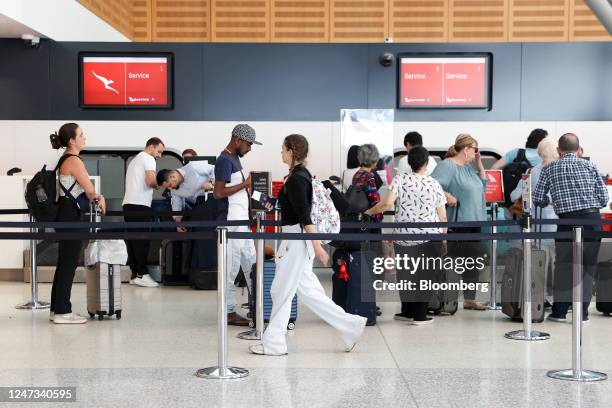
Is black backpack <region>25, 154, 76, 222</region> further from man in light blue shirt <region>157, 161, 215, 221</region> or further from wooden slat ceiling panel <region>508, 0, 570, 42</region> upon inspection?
wooden slat ceiling panel <region>508, 0, 570, 42</region>

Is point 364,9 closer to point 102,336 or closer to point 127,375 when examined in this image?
point 102,336

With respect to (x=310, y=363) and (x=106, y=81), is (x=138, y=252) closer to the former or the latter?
(x=106, y=81)

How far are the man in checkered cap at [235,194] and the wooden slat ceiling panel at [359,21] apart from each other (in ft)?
26.3

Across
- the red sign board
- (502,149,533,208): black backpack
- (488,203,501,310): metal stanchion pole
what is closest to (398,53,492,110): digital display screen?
(502,149,533,208): black backpack

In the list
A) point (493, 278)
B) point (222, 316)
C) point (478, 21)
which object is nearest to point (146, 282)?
point (493, 278)

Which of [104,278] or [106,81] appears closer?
[104,278]

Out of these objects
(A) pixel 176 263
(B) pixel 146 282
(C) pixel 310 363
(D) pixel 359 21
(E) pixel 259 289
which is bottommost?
(B) pixel 146 282

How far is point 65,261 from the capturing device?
25.9 ft

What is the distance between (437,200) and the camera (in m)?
7.81

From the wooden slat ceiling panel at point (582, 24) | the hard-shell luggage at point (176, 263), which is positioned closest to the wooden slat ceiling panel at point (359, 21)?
the wooden slat ceiling panel at point (582, 24)

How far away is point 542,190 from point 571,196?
297 mm

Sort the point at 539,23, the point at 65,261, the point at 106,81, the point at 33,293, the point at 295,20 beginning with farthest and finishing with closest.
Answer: the point at 539,23
the point at 295,20
the point at 106,81
the point at 33,293
the point at 65,261

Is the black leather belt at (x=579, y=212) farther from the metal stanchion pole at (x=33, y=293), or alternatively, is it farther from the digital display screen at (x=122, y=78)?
the digital display screen at (x=122, y=78)

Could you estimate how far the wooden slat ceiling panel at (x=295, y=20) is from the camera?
Answer: 15.5 metres
